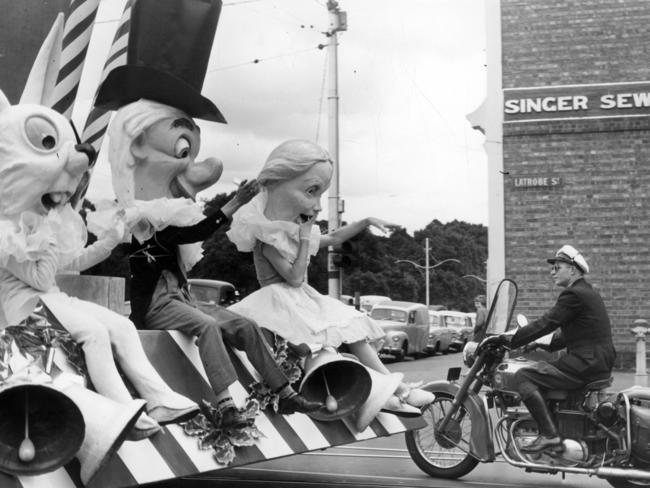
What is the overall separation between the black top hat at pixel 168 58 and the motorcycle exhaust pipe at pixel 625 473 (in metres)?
3.40

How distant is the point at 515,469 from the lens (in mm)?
8977

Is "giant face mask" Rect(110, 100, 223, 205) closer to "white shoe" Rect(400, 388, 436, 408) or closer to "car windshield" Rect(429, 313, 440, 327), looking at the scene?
"white shoe" Rect(400, 388, 436, 408)

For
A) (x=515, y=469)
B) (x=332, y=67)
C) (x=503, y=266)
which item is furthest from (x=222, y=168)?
(x=332, y=67)

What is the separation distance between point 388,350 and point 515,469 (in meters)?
19.2

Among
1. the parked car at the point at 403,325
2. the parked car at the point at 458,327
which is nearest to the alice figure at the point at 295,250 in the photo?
the parked car at the point at 403,325

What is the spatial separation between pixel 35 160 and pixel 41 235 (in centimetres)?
36

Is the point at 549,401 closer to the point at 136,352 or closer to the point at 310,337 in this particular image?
the point at 310,337

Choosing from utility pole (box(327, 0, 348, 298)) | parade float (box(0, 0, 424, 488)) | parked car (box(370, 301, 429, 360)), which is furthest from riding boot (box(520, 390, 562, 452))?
parked car (box(370, 301, 429, 360))

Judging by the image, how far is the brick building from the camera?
19.9 m

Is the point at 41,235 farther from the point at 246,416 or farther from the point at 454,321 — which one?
the point at 454,321

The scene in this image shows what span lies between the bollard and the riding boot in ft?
33.3

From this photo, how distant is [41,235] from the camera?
503 cm

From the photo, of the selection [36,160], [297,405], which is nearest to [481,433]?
[297,405]

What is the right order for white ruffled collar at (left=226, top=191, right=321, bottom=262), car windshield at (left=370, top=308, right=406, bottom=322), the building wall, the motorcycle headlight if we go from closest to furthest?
white ruffled collar at (left=226, top=191, right=321, bottom=262)
the motorcycle headlight
the building wall
car windshield at (left=370, top=308, right=406, bottom=322)
